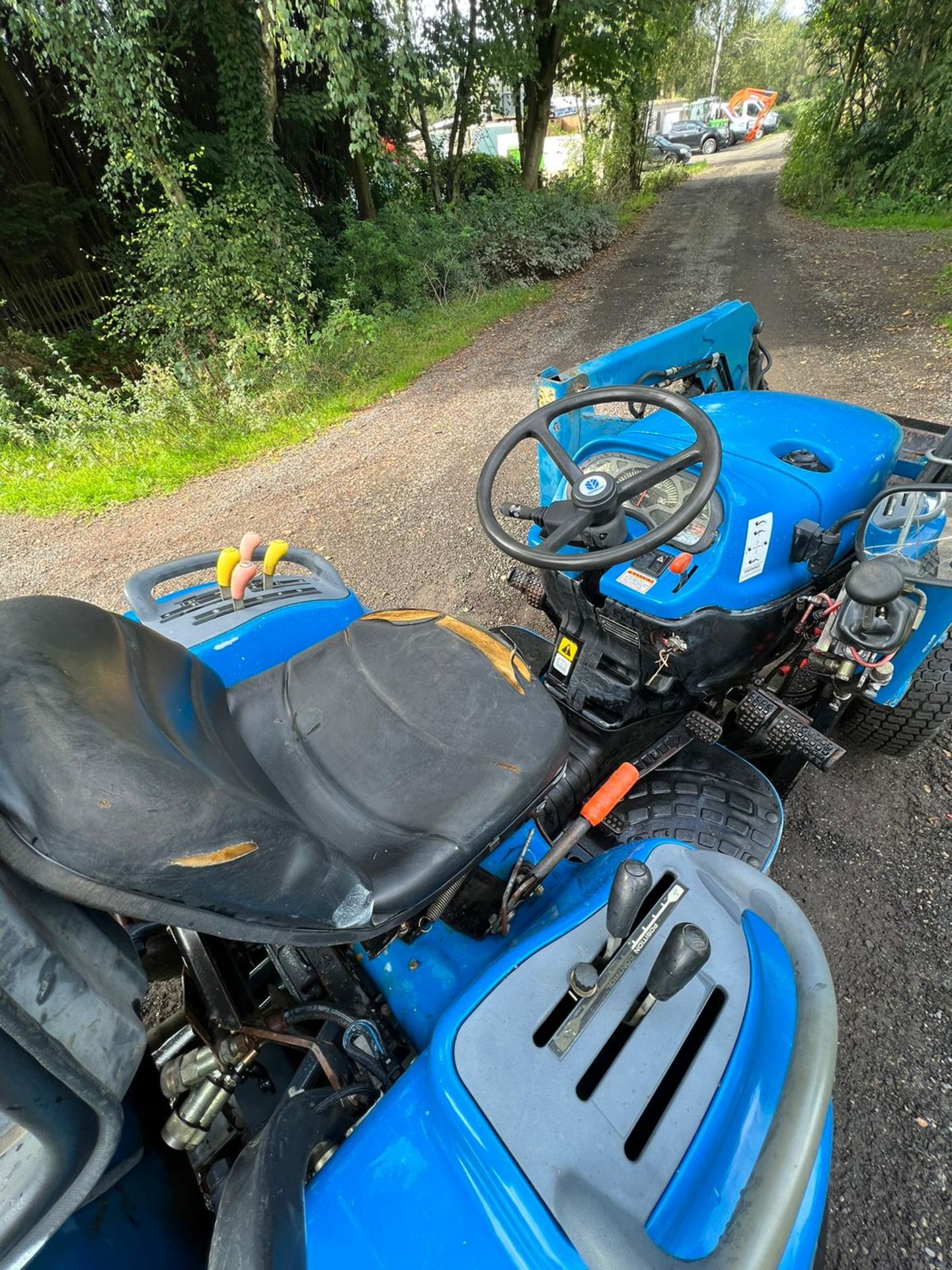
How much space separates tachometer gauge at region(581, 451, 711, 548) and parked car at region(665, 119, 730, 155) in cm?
2662

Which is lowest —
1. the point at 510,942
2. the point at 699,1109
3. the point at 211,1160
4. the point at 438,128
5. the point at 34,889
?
the point at 211,1160

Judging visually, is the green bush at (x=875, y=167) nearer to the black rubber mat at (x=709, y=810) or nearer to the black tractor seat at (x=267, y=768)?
the black rubber mat at (x=709, y=810)

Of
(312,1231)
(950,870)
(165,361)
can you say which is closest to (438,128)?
(165,361)

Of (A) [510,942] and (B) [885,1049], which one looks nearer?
(A) [510,942]

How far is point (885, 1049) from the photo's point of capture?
170 cm

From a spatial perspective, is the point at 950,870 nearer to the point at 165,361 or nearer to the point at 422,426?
the point at 422,426

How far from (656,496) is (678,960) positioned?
4.88 feet

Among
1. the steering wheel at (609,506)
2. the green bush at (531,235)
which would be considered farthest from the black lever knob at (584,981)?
the green bush at (531,235)

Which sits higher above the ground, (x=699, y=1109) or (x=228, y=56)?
(x=228, y=56)

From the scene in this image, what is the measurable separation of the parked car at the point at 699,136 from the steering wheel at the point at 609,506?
26.8 m

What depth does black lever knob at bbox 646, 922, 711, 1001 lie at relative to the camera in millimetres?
949

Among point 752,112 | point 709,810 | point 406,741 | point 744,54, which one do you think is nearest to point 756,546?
point 709,810

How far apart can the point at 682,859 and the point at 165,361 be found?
307 inches

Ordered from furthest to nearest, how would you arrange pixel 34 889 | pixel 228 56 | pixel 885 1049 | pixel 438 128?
pixel 438 128 < pixel 228 56 < pixel 885 1049 < pixel 34 889
